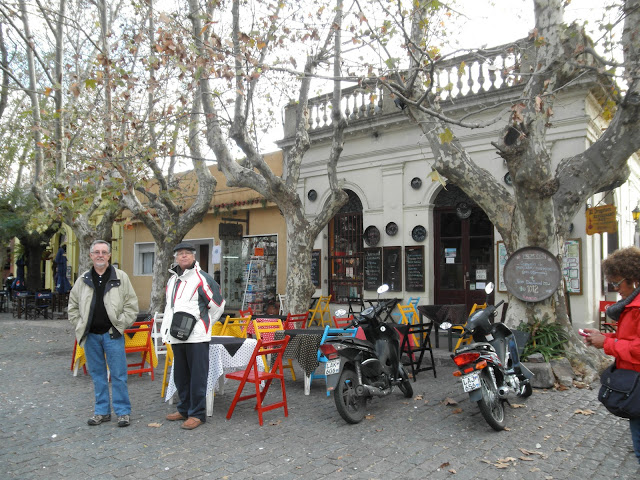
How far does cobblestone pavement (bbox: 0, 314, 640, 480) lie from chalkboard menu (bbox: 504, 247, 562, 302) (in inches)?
56.2

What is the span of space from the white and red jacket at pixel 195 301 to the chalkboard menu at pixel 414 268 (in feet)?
24.6

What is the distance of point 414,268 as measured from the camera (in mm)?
12312

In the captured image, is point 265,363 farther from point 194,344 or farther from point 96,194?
point 96,194

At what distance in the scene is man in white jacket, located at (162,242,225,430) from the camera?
516 centimetres

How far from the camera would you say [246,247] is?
16.3 meters

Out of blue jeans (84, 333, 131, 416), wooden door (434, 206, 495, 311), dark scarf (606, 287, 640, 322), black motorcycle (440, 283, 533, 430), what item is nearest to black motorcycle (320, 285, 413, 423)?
black motorcycle (440, 283, 533, 430)

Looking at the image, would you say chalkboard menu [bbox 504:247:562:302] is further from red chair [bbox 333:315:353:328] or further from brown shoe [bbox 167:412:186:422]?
brown shoe [bbox 167:412:186:422]

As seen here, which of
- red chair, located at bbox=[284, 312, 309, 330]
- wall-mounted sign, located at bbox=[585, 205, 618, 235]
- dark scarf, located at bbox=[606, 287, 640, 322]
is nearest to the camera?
dark scarf, located at bbox=[606, 287, 640, 322]

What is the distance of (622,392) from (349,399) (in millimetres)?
2814

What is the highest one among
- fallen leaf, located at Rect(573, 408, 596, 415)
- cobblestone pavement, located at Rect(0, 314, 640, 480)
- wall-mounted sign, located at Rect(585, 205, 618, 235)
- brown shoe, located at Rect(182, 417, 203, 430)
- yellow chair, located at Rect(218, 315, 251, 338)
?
wall-mounted sign, located at Rect(585, 205, 618, 235)

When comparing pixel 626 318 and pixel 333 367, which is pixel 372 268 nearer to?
pixel 333 367

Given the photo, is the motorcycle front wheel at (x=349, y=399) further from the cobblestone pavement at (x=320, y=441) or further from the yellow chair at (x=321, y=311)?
the yellow chair at (x=321, y=311)

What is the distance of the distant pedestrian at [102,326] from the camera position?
5.24 metres

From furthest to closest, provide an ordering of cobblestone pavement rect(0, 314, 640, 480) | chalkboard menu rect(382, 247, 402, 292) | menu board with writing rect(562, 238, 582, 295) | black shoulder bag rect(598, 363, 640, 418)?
chalkboard menu rect(382, 247, 402, 292), menu board with writing rect(562, 238, 582, 295), cobblestone pavement rect(0, 314, 640, 480), black shoulder bag rect(598, 363, 640, 418)
